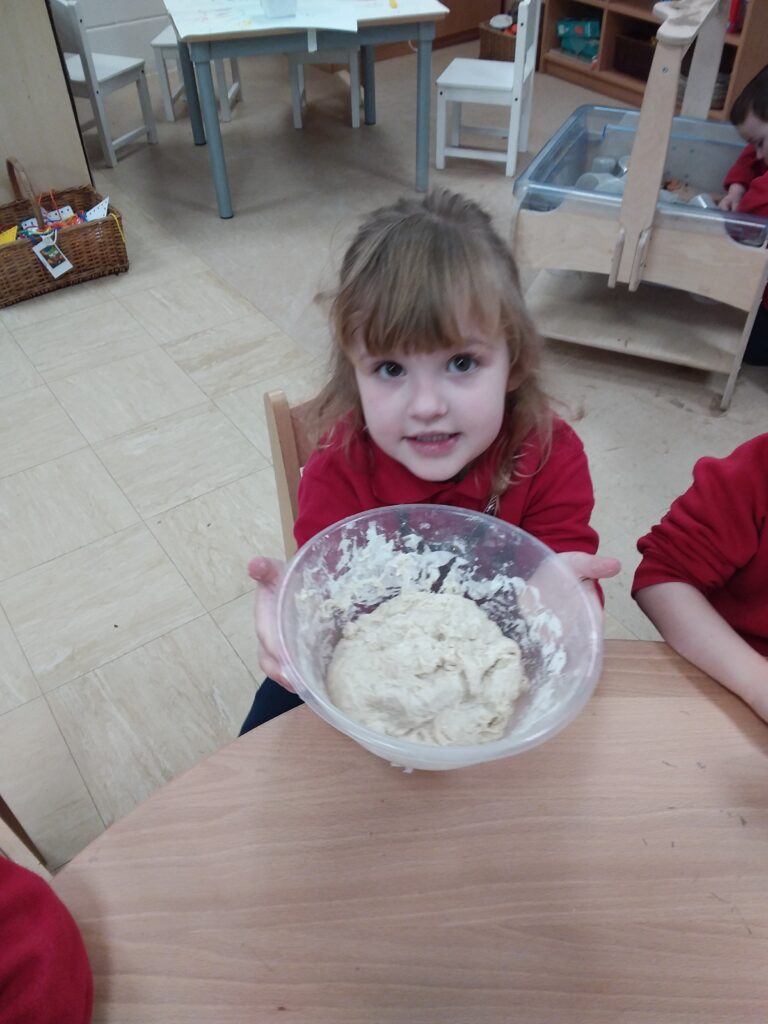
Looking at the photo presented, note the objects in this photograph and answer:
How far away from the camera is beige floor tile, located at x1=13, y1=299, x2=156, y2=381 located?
2.38 meters

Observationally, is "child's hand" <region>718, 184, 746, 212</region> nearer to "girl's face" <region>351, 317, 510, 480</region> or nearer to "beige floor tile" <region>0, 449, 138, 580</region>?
"girl's face" <region>351, 317, 510, 480</region>

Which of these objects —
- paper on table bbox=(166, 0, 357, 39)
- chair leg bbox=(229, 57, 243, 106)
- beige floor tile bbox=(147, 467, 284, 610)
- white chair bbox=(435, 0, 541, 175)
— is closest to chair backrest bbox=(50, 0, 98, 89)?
paper on table bbox=(166, 0, 357, 39)

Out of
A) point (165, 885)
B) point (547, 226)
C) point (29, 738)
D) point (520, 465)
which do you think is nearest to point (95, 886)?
point (165, 885)

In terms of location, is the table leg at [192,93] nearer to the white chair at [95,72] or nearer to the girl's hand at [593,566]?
the white chair at [95,72]

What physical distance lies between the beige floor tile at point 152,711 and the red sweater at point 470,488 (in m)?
0.72

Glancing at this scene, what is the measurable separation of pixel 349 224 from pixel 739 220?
5.31ft

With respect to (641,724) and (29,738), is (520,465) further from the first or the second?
(29,738)

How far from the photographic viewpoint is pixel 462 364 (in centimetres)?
78

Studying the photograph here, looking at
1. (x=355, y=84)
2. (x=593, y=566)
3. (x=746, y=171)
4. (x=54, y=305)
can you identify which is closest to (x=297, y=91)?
(x=355, y=84)

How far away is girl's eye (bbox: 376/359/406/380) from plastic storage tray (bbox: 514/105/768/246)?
1451 millimetres

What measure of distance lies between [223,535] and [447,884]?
1.35 m

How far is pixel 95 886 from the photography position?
0.57 meters

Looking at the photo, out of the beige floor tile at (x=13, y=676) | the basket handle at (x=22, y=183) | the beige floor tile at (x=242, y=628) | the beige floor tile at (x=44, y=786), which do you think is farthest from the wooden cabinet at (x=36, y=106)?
the beige floor tile at (x=44, y=786)

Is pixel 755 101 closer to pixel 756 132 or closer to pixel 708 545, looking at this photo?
pixel 756 132
